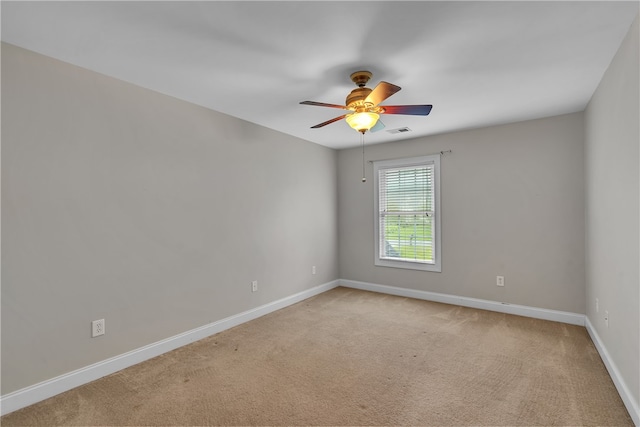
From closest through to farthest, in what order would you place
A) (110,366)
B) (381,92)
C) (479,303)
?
(381,92), (110,366), (479,303)

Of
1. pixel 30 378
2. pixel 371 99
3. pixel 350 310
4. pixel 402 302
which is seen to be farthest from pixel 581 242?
pixel 30 378

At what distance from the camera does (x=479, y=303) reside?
4.11 meters

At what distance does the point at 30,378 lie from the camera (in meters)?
2.13

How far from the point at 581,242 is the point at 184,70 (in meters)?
4.26

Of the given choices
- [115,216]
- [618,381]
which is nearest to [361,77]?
[115,216]

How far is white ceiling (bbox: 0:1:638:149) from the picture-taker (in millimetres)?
1737

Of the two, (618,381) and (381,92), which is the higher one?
(381,92)

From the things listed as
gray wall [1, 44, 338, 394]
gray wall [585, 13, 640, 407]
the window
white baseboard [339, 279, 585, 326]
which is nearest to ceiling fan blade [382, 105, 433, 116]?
gray wall [585, 13, 640, 407]

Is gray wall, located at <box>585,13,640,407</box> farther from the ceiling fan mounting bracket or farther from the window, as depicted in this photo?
the window

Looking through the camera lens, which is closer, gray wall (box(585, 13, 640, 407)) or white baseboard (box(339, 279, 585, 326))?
gray wall (box(585, 13, 640, 407))

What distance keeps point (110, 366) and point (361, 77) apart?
2.98 meters

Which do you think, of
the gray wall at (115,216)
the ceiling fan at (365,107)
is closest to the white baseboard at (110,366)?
the gray wall at (115,216)

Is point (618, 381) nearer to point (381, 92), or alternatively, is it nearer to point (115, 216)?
point (381, 92)

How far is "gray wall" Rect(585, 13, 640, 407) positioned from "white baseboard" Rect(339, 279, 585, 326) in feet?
1.54
